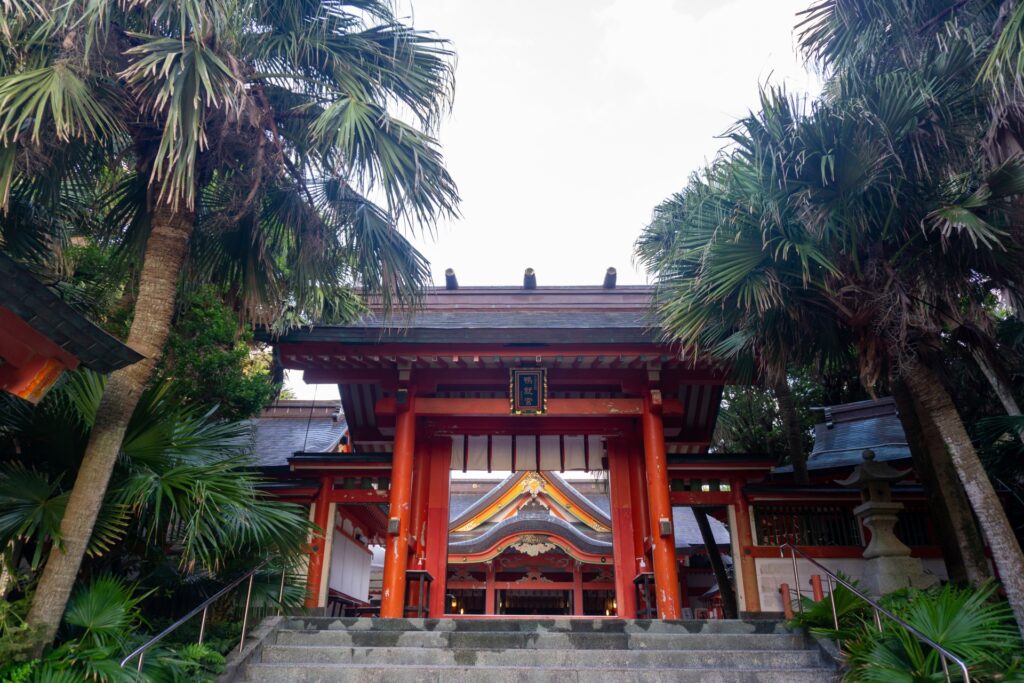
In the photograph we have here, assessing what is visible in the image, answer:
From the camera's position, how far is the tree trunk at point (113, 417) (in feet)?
15.6

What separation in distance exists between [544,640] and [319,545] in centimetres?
414

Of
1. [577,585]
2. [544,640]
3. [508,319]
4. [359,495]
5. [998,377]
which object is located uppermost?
[508,319]

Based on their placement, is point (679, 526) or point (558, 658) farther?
point (679, 526)

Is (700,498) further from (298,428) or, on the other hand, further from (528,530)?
(298,428)

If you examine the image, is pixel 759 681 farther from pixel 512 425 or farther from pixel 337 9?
pixel 337 9

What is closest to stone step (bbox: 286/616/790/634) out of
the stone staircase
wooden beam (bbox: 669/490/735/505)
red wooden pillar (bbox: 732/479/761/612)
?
the stone staircase

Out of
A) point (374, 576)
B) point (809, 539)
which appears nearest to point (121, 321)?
point (809, 539)

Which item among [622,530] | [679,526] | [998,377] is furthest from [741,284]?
[679,526]

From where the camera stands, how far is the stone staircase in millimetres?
5805

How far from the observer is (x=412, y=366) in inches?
367

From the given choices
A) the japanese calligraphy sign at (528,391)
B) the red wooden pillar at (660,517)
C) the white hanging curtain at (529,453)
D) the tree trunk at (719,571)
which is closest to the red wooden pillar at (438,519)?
the white hanging curtain at (529,453)

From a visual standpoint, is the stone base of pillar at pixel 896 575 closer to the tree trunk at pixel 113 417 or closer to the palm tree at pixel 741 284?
the palm tree at pixel 741 284

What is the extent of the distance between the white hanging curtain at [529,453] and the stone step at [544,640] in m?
4.70

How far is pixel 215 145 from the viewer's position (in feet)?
20.0
